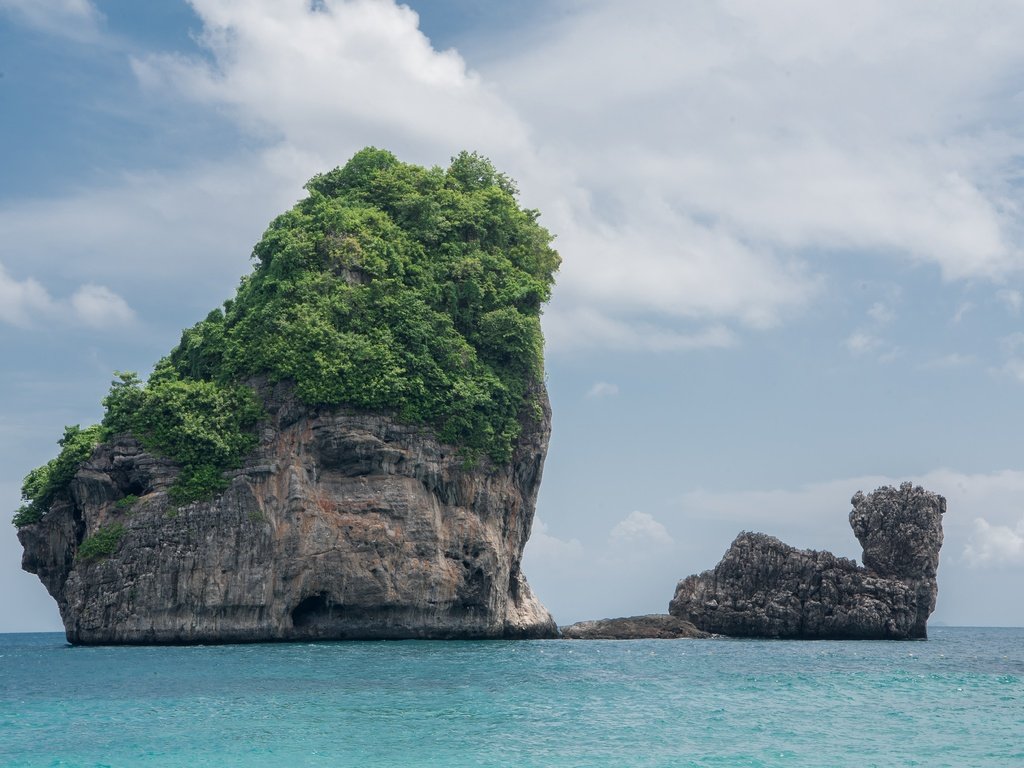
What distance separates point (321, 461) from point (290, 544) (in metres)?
3.68

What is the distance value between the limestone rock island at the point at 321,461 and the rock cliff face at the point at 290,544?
0.08 meters

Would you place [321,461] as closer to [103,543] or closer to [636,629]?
[103,543]

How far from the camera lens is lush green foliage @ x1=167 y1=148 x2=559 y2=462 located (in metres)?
48.1

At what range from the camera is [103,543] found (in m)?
46.0

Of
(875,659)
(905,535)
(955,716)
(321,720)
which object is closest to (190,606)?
(321,720)

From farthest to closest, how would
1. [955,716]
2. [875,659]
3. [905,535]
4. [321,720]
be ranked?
1. [905,535]
2. [875,659]
3. [955,716]
4. [321,720]

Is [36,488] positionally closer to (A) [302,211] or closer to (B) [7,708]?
(A) [302,211]

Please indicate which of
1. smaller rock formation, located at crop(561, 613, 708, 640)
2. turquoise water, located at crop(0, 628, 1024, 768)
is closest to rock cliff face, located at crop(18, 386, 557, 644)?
turquoise water, located at crop(0, 628, 1024, 768)

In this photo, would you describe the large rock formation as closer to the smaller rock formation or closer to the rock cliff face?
the smaller rock formation

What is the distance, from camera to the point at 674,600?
6203 cm

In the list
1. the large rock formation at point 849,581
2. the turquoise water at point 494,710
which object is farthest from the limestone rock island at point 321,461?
the large rock formation at point 849,581

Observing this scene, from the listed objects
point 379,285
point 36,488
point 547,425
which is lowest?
point 36,488

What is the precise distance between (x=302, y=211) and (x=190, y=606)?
18885 mm

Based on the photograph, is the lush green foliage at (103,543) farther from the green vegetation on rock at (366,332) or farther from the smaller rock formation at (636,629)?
the smaller rock formation at (636,629)
